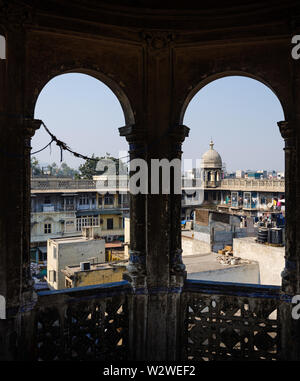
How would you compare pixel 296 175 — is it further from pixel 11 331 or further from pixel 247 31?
pixel 11 331

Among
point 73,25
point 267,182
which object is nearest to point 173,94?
point 73,25

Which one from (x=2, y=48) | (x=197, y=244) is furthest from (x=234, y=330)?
(x=197, y=244)

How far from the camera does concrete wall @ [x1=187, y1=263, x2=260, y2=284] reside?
16.6 m

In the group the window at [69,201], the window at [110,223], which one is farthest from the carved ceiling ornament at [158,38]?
the window at [110,223]

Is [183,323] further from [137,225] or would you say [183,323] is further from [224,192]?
[224,192]

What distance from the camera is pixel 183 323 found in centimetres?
546

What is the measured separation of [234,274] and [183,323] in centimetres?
1284

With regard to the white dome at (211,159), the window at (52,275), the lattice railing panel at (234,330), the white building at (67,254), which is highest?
the white dome at (211,159)

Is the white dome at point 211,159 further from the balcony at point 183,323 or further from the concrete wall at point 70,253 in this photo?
the balcony at point 183,323

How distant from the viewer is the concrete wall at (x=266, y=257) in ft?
60.7

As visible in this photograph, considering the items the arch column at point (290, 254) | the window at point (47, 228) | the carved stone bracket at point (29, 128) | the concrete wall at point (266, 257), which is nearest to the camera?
the carved stone bracket at point (29, 128)

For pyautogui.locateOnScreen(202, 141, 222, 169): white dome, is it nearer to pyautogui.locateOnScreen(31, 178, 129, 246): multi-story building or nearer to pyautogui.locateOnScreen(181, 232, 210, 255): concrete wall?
pyautogui.locateOnScreen(31, 178, 129, 246): multi-story building

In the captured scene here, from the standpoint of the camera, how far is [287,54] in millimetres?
5227
